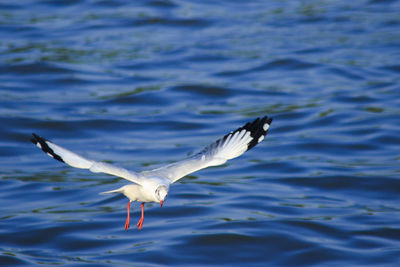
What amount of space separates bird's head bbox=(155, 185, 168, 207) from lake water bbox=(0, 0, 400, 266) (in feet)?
7.28

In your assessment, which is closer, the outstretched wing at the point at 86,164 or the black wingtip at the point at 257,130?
the outstretched wing at the point at 86,164

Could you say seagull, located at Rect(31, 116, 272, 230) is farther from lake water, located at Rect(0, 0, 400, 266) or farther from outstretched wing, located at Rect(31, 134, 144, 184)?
lake water, located at Rect(0, 0, 400, 266)

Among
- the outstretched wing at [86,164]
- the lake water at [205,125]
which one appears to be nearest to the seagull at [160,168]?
the outstretched wing at [86,164]

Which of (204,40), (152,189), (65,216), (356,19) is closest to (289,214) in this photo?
(65,216)

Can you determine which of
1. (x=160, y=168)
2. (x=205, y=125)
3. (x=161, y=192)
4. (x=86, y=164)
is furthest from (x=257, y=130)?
(x=205, y=125)

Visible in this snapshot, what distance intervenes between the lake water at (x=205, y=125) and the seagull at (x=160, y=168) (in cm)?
162

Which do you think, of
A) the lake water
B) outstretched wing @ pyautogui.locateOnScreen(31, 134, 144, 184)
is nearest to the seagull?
outstretched wing @ pyautogui.locateOnScreen(31, 134, 144, 184)

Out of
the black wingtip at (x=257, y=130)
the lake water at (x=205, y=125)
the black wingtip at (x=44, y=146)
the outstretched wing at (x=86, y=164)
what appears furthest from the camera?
the lake water at (x=205, y=125)

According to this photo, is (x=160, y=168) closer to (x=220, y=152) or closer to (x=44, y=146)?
(x=220, y=152)

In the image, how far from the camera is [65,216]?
A: 10.1 meters

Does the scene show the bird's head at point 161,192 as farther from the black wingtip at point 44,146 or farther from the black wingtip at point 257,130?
the black wingtip at point 257,130

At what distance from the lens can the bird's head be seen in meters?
6.57

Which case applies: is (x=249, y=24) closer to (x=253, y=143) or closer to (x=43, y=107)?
(x=43, y=107)

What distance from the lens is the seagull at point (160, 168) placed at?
21.8 feet
